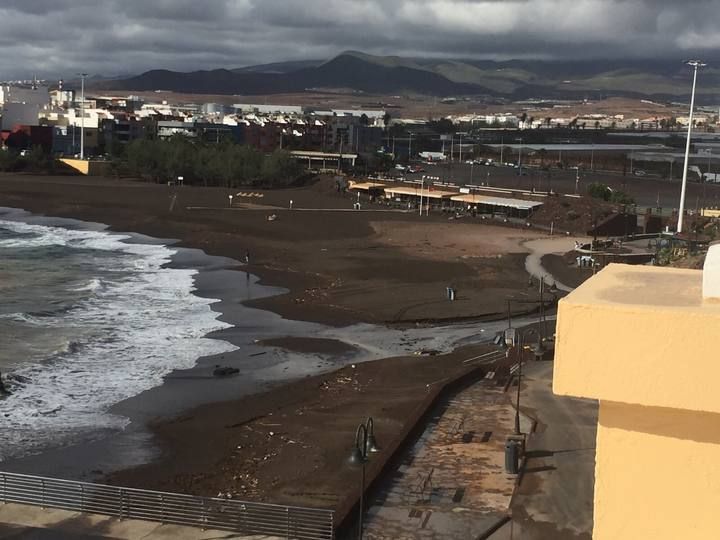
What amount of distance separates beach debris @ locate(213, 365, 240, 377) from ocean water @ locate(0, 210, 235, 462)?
977mm

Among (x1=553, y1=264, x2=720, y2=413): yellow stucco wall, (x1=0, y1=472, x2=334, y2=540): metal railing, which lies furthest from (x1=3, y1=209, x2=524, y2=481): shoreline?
(x1=553, y1=264, x2=720, y2=413): yellow stucco wall

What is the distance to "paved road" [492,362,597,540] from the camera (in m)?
11.0

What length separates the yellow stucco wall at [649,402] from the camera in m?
2.14

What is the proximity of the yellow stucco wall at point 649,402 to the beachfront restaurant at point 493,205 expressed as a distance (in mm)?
54455

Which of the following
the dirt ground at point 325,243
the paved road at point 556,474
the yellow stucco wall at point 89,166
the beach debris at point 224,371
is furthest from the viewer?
the yellow stucco wall at point 89,166

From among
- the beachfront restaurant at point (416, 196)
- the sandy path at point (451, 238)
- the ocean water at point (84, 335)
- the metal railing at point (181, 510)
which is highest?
the metal railing at point (181, 510)

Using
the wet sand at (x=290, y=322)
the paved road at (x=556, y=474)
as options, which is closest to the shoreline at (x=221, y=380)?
the wet sand at (x=290, y=322)


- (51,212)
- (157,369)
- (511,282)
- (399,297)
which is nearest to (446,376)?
(157,369)

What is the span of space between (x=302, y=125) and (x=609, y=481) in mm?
104375

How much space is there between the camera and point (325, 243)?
43.6m

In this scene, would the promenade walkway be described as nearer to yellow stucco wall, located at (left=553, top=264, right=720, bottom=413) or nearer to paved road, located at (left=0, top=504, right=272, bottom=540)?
paved road, located at (left=0, top=504, right=272, bottom=540)

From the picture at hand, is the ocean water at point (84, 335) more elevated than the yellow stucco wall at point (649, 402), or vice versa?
the yellow stucco wall at point (649, 402)

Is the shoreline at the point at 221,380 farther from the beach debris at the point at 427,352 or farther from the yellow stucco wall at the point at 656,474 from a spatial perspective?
the yellow stucco wall at the point at 656,474

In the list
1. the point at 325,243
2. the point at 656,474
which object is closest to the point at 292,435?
the point at 656,474
